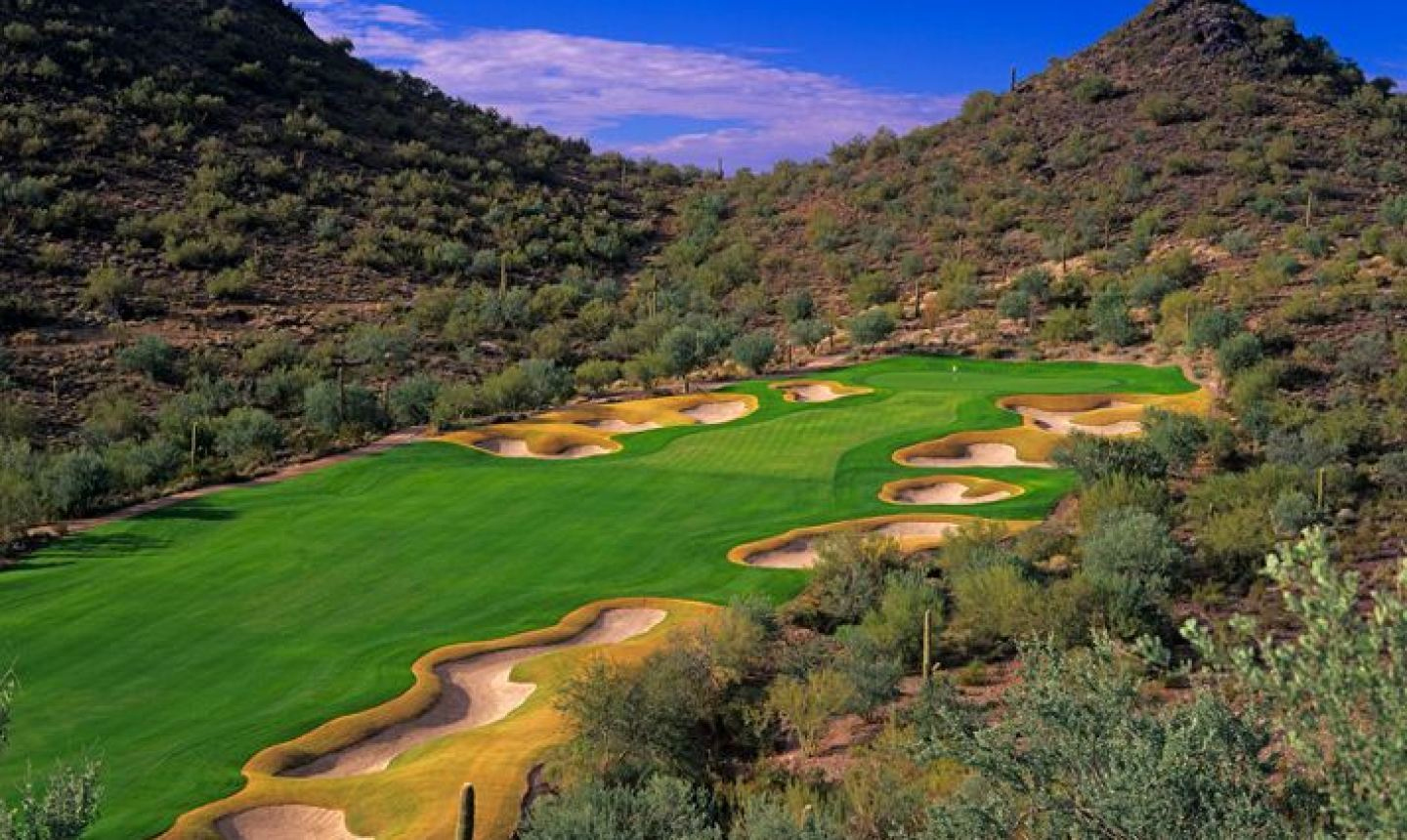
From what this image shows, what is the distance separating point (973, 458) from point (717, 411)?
10.6 m

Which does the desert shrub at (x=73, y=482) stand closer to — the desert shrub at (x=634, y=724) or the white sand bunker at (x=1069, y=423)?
the desert shrub at (x=634, y=724)

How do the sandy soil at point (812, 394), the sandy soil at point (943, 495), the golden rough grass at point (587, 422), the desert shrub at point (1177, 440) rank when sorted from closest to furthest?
the desert shrub at point (1177, 440)
the sandy soil at point (943, 495)
the golden rough grass at point (587, 422)
the sandy soil at point (812, 394)

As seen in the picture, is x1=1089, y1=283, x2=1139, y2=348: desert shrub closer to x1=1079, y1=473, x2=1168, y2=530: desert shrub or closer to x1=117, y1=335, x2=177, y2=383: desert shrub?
x1=1079, y1=473, x2=1168, y2=530: desert shrub

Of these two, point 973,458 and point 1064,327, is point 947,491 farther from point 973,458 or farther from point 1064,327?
point 1064,327

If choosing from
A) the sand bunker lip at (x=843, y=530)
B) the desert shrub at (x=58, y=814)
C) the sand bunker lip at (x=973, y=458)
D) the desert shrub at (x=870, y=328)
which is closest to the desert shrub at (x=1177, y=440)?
the sand bunker lip at (x=973, y=458)

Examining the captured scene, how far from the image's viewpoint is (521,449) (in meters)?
33.9

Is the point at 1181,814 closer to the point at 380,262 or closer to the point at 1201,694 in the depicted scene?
the point at 1201,694

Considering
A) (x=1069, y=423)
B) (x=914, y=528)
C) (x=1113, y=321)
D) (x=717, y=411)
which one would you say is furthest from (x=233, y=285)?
(x=1113, y=321)

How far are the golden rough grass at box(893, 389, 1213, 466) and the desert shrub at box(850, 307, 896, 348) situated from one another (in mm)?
12699

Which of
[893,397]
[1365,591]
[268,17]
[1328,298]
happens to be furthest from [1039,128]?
[1365,591]

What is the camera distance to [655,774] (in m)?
13.2

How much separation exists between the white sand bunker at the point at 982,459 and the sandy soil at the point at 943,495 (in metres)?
1.79

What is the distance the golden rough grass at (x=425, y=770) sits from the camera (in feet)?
44.6

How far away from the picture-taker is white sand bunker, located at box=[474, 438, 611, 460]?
1309 inches
